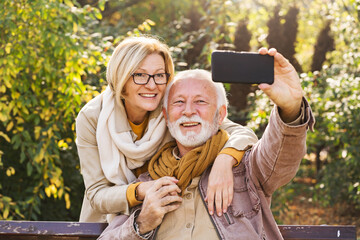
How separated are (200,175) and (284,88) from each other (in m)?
0.80

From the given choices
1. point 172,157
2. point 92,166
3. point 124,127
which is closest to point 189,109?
point 172,157

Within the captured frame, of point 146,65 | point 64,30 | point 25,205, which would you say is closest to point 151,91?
point 146,65

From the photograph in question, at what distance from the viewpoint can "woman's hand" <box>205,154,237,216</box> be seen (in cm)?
243

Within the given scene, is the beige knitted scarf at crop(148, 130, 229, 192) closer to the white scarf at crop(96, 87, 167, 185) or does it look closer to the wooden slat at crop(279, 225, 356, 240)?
the white scarf at crop(96, 87, 167, 185)

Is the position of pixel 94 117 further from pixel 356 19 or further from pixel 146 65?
pixel 356 19

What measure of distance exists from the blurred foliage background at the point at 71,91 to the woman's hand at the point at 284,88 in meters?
2.26

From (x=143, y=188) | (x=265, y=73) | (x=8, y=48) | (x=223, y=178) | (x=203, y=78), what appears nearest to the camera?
(x=265, y=73)

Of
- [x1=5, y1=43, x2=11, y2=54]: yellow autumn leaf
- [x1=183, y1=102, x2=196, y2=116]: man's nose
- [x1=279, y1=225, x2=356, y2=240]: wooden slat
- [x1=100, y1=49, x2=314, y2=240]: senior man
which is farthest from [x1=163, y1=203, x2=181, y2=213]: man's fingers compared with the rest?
[x1=5, y1=43, x2=11, y2=54]: yellow autumn leaf

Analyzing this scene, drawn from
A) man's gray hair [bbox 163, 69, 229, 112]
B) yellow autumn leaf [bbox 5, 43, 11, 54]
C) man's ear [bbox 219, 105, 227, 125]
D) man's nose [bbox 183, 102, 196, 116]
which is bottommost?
man's ear [bbox 219, 105, 227, 125]

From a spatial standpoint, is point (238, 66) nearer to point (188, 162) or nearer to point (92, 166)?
point (188, 162)

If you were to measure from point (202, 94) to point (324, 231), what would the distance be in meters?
1.04

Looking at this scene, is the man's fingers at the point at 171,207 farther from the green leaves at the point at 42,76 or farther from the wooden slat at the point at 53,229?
the green leaves at the point at 42,76

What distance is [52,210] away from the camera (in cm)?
520

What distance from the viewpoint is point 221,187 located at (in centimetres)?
244
